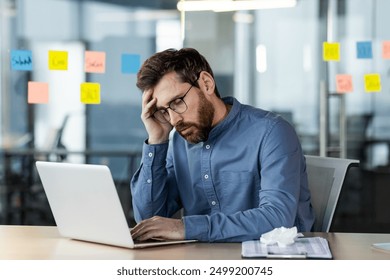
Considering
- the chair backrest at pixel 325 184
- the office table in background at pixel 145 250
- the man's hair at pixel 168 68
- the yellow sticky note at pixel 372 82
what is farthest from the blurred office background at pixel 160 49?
the office table in background at pixel 145 250

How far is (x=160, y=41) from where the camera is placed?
5242 millimetres

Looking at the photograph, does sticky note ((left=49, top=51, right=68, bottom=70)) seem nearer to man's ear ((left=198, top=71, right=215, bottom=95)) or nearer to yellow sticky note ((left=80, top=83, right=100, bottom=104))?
yellow sticky note ((left=80, top=83, right=100, bottom=104))

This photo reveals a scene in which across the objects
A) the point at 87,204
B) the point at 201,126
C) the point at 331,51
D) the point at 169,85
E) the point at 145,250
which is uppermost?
the point at 331,51

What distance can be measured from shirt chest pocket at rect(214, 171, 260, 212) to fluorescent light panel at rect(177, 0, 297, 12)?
2488 mm

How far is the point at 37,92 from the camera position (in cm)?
516

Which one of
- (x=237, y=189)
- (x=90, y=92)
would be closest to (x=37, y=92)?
(x=90, y=92)

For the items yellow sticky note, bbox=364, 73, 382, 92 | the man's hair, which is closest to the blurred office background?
yellow sticky note, bbox=364, 73, 382, 92

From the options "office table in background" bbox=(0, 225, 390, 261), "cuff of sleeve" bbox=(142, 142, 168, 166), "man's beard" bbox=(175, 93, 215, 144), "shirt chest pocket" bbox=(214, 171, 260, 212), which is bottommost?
"office table in background" bbox=(0, 225, 390, 261)

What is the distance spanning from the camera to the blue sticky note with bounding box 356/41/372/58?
5.22m

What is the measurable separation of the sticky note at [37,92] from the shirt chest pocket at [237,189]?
2.51 meters

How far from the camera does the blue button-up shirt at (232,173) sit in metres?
2.67

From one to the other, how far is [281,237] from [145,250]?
1.23 feet

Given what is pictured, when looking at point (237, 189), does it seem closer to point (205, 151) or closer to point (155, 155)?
point (205, 151)
